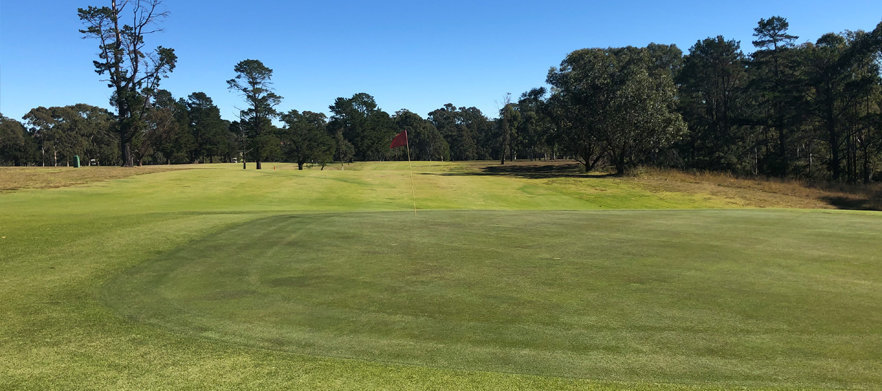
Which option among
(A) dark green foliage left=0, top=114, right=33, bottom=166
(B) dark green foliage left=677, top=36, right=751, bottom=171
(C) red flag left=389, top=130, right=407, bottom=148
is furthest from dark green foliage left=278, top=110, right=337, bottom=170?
(A) dark green foliage left=0, top=114, right=33, bottom=166

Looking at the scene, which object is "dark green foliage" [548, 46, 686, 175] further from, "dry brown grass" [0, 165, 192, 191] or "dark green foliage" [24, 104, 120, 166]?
"dark green foliage" [24, 104, 120, 166]

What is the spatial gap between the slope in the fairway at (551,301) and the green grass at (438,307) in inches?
1.2

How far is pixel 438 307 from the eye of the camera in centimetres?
553

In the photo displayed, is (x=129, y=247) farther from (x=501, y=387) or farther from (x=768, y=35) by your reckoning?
(x=768, y=35)

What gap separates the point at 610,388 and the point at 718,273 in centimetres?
470

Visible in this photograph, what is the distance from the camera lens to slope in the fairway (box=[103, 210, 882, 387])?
4.06 meters

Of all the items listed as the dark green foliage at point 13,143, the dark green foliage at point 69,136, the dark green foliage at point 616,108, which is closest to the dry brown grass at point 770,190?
the dark green foliage at point 616,108

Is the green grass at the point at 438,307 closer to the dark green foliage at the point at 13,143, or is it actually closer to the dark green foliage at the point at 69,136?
the dark green foliage at the point at 69,136

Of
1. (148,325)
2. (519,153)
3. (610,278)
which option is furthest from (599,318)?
(519,153)

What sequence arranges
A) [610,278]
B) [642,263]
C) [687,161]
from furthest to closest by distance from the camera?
[687,161] → [642,263] → [610,278]

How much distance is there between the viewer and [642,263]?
26.1ft

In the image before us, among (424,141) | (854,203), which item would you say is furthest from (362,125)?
(854,203)

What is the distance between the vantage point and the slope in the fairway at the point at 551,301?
4.06m

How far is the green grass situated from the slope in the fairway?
3 cm
